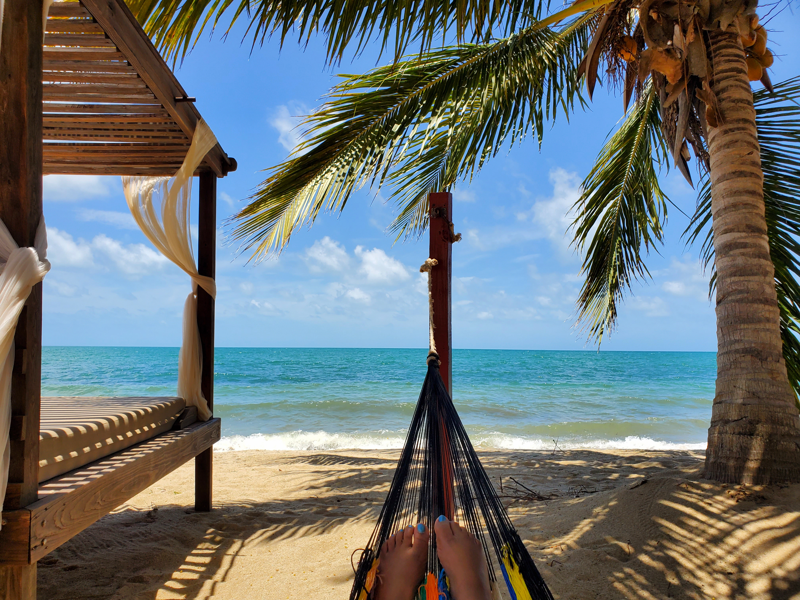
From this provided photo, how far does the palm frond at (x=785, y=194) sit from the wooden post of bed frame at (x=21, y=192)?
2.76 m

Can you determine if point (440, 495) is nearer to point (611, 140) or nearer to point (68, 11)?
point (68, 11)

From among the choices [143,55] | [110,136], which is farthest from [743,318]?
[110,136]

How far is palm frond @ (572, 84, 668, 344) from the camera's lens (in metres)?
2.96

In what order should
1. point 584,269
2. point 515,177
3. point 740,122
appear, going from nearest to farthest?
point 740,122 → point 584,269 → point 515,177

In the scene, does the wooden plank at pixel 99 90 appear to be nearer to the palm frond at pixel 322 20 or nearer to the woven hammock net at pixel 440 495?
the palm frond at pixel 322 20

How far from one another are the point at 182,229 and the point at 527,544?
77.7 inches

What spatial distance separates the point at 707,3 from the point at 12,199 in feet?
7.86

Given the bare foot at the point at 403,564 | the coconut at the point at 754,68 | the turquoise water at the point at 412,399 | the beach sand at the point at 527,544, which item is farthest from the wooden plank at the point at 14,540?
the turquoise water at the point at 412,399

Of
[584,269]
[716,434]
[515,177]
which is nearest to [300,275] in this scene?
[515,177]

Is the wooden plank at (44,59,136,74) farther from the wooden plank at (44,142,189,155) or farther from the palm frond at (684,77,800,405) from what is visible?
the palm frond at (684,77,800,405)

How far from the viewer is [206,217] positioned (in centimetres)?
242

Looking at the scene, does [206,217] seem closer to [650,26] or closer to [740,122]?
[650,26]

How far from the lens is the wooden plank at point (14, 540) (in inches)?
38.3

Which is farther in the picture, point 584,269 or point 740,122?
point 584,269
